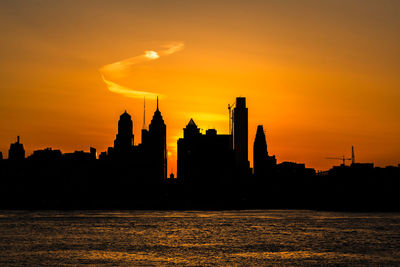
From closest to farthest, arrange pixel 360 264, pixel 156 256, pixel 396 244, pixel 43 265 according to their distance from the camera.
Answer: pixel 43 265, pixel 360 264, pixel 156 256, pixel 396 244

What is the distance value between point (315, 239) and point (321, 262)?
48.5 meters

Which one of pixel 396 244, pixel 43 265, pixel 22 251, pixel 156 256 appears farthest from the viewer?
pixel 396 244

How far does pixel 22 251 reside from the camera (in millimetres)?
102312

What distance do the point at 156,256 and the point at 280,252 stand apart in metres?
24.0

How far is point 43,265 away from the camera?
270ft

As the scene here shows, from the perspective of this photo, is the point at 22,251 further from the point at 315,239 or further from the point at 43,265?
the point at 315,239

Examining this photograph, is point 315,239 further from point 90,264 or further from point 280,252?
point 90,264

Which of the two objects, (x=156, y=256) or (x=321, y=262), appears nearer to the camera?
(x=321, y=262)

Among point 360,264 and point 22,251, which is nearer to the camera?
point 360,264

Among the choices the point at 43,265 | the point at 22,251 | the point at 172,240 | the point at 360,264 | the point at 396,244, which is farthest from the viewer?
the point at 172,240

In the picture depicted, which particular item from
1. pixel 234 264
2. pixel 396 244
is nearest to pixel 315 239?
pixel 396 244

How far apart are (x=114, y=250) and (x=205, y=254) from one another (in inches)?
684

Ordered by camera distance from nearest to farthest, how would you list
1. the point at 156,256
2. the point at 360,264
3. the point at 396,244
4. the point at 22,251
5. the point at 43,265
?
the point at 43,265 < the point at 360,264 < the point at 156,256 < the point at 22,251 < the point at 396,244

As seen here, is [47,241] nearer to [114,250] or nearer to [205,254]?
[114,250]
